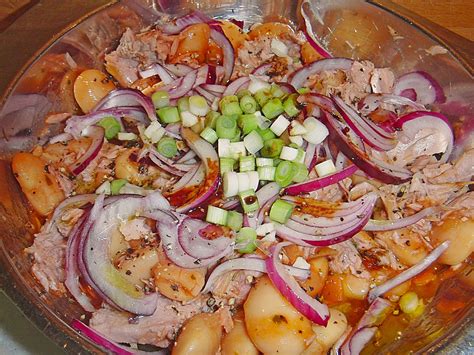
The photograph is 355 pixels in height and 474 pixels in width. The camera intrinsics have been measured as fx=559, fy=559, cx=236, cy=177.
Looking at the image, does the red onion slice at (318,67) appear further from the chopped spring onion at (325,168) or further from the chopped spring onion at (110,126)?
the chopped spring onion at (110,126)

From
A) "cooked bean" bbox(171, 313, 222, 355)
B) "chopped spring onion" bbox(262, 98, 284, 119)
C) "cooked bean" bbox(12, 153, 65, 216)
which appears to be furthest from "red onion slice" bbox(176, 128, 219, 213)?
"cooked bean" bbox(12, 153, 65, 216)

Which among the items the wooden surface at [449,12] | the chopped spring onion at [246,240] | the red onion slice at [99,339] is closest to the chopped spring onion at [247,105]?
the chopped spring onion at [246,240]

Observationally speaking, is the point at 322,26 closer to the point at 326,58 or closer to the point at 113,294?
the point at 326,58

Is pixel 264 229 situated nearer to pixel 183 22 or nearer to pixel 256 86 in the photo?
pixel 256 86

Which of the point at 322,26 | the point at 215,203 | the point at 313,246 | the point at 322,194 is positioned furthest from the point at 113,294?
the point at 322,26

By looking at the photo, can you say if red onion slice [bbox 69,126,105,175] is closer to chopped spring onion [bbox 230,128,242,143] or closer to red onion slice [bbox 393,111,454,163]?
chopped spring onion [bbox 230,128,242,143]
